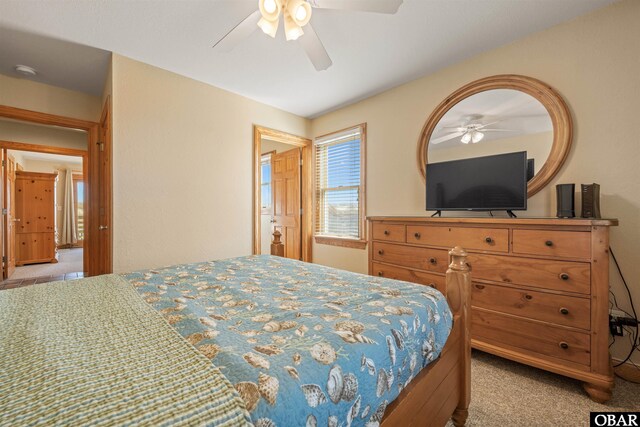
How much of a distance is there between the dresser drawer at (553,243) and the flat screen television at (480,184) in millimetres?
283

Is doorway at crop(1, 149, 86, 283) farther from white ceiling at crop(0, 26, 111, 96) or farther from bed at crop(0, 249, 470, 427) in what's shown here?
bed at crop(0, 249, 470, 427)

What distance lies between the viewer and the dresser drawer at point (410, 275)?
2.25 metres

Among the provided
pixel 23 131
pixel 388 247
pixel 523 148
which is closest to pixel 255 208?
pixel 388 247

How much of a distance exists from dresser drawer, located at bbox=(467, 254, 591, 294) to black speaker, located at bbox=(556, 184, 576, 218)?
369mm

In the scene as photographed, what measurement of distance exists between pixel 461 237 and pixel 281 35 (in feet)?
7.35

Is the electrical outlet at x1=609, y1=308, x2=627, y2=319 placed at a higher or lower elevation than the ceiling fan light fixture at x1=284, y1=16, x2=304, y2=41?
lower

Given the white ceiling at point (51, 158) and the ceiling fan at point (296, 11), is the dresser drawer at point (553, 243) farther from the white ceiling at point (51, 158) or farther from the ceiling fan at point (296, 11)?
the white ceiling at point (51, 158)

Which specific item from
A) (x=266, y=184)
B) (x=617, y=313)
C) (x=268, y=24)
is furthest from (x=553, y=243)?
(x=266, y=184)

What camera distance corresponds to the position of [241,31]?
1.81 m

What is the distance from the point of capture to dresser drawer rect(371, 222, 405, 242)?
2.54 meters

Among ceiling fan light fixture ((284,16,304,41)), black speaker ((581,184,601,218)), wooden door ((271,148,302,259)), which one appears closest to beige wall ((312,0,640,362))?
black speaker ((581,184,601,218))

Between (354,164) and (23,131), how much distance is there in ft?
16.0

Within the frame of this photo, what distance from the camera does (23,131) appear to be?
3938mm

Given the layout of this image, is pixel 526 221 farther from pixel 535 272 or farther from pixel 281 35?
pixel 281 35
